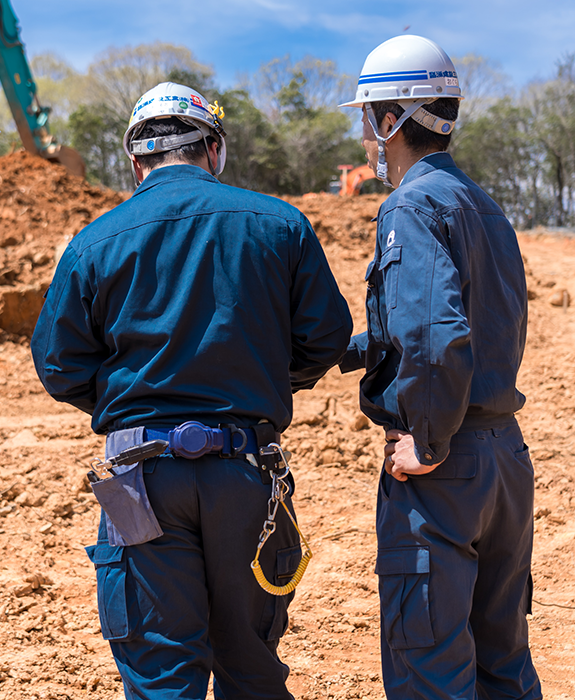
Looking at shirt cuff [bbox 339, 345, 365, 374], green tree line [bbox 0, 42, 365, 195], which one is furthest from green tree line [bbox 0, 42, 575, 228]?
shirt cuff [bbox 339, 345, 365, 374]

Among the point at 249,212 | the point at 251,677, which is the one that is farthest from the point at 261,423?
the point at 251,677

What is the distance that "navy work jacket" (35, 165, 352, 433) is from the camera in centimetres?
232

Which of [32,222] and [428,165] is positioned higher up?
[428,165]

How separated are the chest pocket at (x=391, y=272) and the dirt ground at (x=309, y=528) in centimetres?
225

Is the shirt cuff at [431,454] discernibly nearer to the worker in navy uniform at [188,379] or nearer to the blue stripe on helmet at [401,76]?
the worker in navy uniform at [188,379]

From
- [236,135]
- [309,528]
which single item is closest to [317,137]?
[236,135]

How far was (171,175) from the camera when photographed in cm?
250

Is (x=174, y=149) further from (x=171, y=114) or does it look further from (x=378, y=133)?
(x=378, y=133)

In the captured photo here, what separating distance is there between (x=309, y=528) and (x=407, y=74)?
12.7 feet

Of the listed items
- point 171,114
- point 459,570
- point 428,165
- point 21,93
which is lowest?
point 459,570

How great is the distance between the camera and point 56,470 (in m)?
6.21

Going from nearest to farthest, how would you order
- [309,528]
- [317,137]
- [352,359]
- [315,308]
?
[315,308]
[352,359]
[309,528]
[317,137]

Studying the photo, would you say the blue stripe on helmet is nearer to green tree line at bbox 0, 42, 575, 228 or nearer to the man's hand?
the man's hand

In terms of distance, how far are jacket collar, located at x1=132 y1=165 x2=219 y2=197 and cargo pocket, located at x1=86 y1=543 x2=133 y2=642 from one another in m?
1.29
